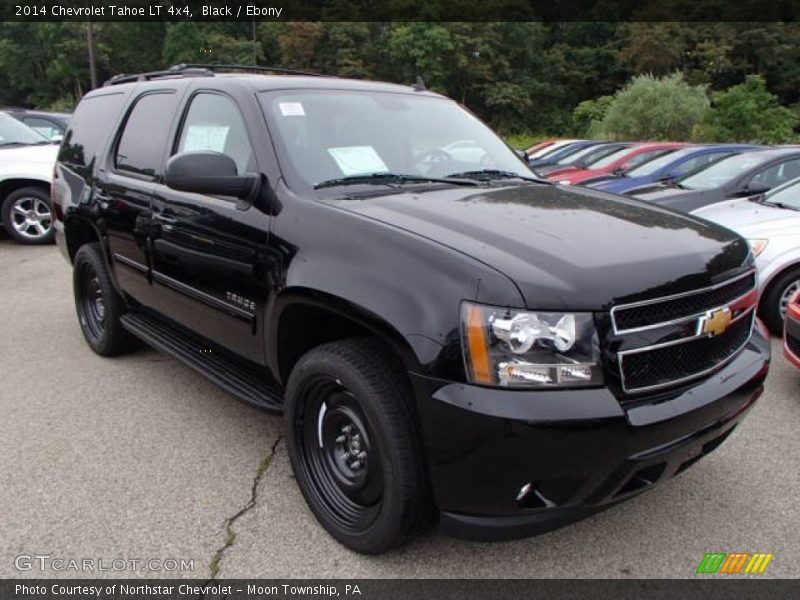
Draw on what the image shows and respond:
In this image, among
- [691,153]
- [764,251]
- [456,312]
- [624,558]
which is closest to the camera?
[456,312]

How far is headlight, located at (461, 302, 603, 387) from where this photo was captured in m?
2.04

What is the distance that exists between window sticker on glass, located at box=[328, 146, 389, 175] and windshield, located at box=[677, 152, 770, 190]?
243 inches

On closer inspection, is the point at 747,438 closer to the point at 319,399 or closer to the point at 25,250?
the point at 319,399

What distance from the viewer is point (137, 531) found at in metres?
2.71

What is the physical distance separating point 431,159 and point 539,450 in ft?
6.08

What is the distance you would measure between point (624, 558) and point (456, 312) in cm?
132

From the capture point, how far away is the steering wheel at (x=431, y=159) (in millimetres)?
3295

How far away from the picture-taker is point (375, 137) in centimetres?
328

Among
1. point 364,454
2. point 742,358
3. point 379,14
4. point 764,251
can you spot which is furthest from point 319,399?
point 379,14

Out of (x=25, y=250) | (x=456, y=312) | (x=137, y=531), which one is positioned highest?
(x=456, y=312)

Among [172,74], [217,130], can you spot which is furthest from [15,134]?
[217,130]

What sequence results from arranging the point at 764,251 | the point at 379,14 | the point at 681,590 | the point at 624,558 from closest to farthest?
the point at 681,590
the point at 624,558
the point at 764,251
the point at 379,14

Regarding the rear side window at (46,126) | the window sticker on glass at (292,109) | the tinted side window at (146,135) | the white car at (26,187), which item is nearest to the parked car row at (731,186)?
the window sticker on glass at (292,109)

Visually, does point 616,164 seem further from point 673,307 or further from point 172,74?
point 673,307
